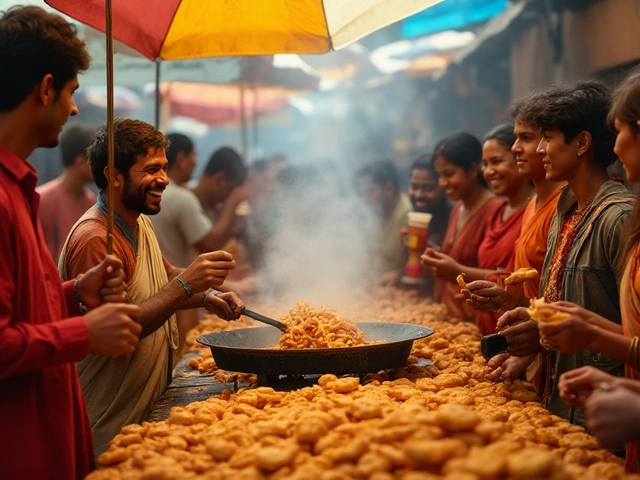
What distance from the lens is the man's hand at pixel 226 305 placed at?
386 centimetres

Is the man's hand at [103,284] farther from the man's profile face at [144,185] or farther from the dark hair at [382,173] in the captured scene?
the dark hair at [382,173]

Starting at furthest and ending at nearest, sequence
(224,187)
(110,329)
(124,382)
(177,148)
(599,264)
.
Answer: (224,187), (177,148), (124,382), (599,264), (110,329)

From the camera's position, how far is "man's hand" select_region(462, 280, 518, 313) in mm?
3541

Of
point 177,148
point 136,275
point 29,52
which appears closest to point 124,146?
point 136,275

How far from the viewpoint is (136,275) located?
12.1ft

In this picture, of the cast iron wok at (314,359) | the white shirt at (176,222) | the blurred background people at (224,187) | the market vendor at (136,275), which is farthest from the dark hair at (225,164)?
the cast iron wok at (314,359)

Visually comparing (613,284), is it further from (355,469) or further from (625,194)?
(355,469)

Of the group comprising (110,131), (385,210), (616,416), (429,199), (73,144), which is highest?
(73,144)

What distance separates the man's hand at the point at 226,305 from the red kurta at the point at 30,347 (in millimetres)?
1331

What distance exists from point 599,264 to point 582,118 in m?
0.78

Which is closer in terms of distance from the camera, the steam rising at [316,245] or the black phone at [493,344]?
the black phone at [493,344]

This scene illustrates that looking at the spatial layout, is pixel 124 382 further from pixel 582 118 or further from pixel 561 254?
pixel 582 118

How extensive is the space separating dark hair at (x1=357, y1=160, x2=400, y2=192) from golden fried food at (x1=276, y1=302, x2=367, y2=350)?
4.11 meters

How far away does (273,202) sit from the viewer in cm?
886
